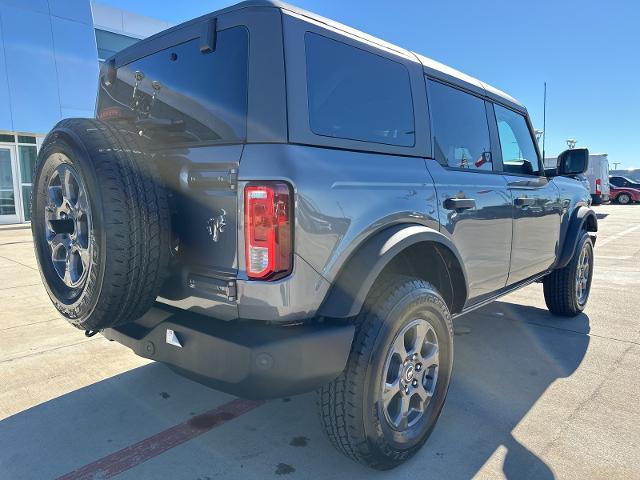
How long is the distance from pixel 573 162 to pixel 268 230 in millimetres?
3499

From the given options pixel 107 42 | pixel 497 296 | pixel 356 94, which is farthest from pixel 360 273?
pixel 107 42

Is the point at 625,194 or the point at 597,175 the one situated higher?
the point at 597,175

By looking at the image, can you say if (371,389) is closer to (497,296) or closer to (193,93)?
(193,93)

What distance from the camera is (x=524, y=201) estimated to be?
138 inches

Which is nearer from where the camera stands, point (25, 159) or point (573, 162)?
point (573, 162)

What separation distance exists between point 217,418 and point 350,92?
6.50ft

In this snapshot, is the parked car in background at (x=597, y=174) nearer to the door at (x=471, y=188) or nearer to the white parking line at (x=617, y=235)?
the white parking line at (x=617, y=235)

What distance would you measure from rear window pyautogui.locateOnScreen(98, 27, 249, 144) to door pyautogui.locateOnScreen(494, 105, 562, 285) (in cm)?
219

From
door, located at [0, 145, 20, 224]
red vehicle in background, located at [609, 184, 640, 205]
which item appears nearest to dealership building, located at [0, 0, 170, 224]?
door, located at [0, 145, 20, 224]

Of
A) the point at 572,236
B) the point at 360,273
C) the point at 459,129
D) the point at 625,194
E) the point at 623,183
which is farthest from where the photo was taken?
the point at 623,183

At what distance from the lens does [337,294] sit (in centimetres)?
202

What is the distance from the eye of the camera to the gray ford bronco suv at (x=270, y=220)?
1.87m

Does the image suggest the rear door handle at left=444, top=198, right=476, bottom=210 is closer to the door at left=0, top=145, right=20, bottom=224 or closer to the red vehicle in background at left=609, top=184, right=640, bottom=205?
the door at left=0, top=145, right=20, bottom=224

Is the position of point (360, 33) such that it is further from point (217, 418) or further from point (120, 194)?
point (217, 418)
